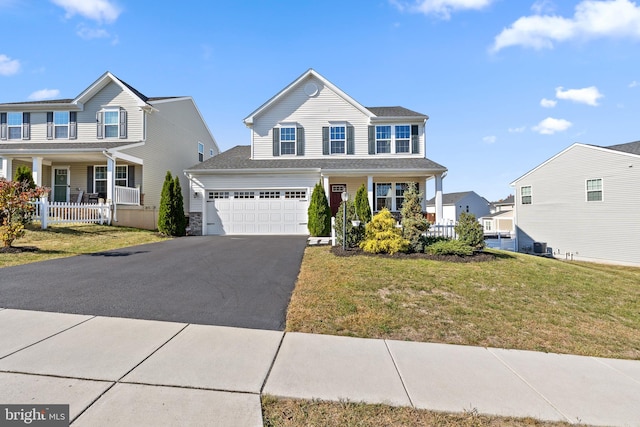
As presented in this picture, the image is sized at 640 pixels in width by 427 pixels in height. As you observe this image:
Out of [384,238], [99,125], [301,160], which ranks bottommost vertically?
[384,238]

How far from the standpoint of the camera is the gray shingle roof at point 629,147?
52.3ft

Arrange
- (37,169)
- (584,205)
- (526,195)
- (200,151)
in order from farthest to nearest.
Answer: (200,151) → (526,195) → (584,205) → (37,169)

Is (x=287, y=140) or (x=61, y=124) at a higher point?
(x=61, y=124)

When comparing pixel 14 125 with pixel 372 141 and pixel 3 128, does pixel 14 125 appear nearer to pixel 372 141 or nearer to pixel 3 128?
pixel 3 128

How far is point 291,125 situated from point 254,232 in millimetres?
6306

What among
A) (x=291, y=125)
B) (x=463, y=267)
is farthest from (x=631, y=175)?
(x=291, y=125)

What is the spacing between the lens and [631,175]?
50.5 feet

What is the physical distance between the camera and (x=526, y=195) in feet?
68.7

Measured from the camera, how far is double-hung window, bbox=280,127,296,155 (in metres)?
16.2

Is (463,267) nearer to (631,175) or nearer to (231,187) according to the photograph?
(231,187)

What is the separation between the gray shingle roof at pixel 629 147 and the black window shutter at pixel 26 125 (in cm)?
3443

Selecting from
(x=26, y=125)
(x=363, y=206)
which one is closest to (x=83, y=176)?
(x=26, y=125)

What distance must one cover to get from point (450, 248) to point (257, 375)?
279 inches

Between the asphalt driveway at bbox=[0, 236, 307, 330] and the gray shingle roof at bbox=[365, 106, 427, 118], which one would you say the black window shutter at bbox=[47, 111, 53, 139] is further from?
the gray shingle roof at bbox=[365, 106, 427, 118]
